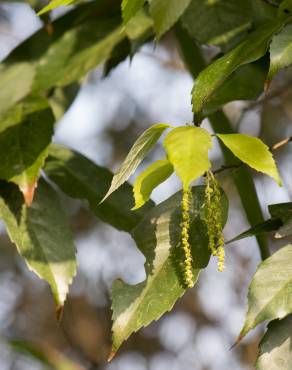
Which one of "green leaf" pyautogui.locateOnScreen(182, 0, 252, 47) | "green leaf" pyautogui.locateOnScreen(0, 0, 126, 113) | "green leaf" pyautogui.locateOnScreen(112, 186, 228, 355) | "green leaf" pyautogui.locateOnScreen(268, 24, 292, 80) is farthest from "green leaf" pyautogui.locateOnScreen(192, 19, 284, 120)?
"green leaf" pyautogui.locateOnScreen(0, 0, 126, 113)

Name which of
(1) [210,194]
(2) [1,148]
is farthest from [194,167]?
(2) [1,148]

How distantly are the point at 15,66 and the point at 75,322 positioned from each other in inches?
79.5

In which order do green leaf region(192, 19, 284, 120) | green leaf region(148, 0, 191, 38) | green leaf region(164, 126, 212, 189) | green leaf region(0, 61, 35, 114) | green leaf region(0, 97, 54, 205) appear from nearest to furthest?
green leaf region(164, 126, 212, 189) < green leaf region(192, 19, 284, 120) < green leaf region(148, 0, 191, 38) < green leaf region(0, 97, 54, 205) < green leaf region(0, 61, 35, 114)

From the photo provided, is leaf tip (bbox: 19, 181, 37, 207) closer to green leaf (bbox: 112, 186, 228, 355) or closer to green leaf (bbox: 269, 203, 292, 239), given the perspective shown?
green leaf (bbox: 112, 186, 228, 355)

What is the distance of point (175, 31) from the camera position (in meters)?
1.23

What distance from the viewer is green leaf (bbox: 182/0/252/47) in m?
1.04

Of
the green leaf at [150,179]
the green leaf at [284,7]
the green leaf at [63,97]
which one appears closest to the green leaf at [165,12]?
the green leaf at [284,7]

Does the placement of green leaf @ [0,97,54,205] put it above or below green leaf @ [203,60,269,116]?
above

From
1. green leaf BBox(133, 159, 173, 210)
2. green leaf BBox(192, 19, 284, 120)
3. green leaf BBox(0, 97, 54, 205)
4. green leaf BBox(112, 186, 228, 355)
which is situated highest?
green leaf BBox(192, 19, 284, 120)

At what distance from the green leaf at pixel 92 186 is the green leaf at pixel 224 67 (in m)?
0.30

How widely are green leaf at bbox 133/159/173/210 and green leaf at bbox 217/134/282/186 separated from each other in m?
0.06

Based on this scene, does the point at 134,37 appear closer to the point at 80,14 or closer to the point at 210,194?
the point at 80,14

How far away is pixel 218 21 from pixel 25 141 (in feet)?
1.00

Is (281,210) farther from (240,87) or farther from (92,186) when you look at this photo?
(92,186)
